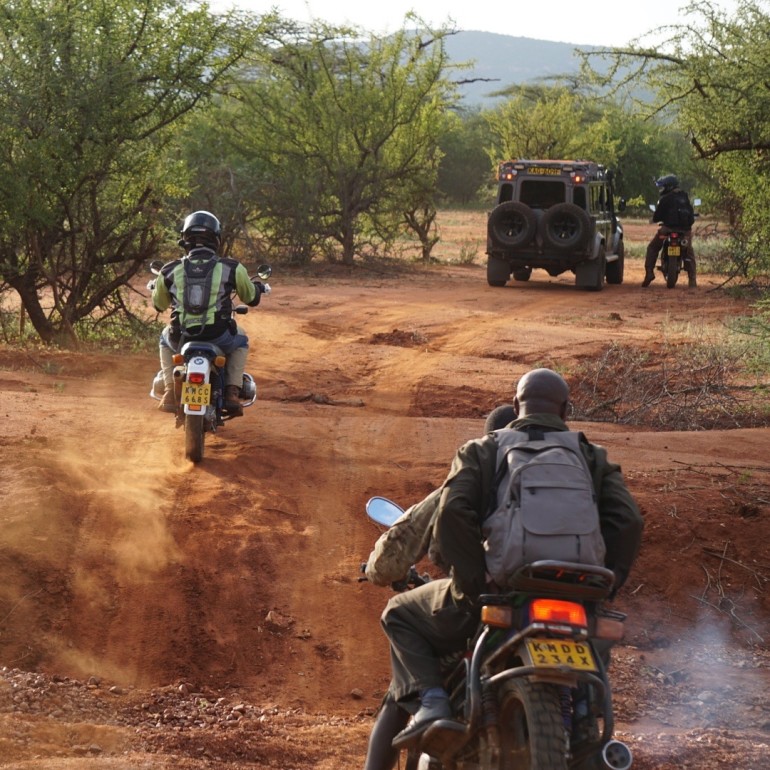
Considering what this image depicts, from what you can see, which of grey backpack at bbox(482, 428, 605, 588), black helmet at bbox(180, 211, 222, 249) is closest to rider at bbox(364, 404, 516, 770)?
grey backpack at bbox(482, 428, 605, 588)

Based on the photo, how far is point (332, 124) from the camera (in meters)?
21.7

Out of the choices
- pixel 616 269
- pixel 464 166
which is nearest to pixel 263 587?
pixel 616 269

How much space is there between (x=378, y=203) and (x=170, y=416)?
15.0 metres

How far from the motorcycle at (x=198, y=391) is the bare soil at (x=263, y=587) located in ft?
0.70

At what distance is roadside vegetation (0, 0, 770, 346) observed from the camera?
1189cm

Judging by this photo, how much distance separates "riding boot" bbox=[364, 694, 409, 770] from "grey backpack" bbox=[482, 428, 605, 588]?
→ 716mm

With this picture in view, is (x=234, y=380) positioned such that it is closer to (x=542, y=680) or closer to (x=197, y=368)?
(x=197, y=368)

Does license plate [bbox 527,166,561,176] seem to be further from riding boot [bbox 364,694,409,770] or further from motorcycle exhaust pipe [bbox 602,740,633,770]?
motorcycle exhaust pipe [bbox 602,740,633,770]

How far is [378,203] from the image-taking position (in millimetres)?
23203

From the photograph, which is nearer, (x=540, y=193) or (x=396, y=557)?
(x=396, y=557)

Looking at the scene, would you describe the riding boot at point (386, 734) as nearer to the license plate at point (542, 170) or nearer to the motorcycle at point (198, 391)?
the motorcycle at point (198, 391)

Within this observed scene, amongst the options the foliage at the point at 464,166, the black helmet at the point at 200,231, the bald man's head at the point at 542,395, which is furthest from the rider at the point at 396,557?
the foliage at the point at 464,166

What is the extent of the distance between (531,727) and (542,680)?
0.12 metres

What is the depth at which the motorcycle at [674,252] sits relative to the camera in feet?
63.8
